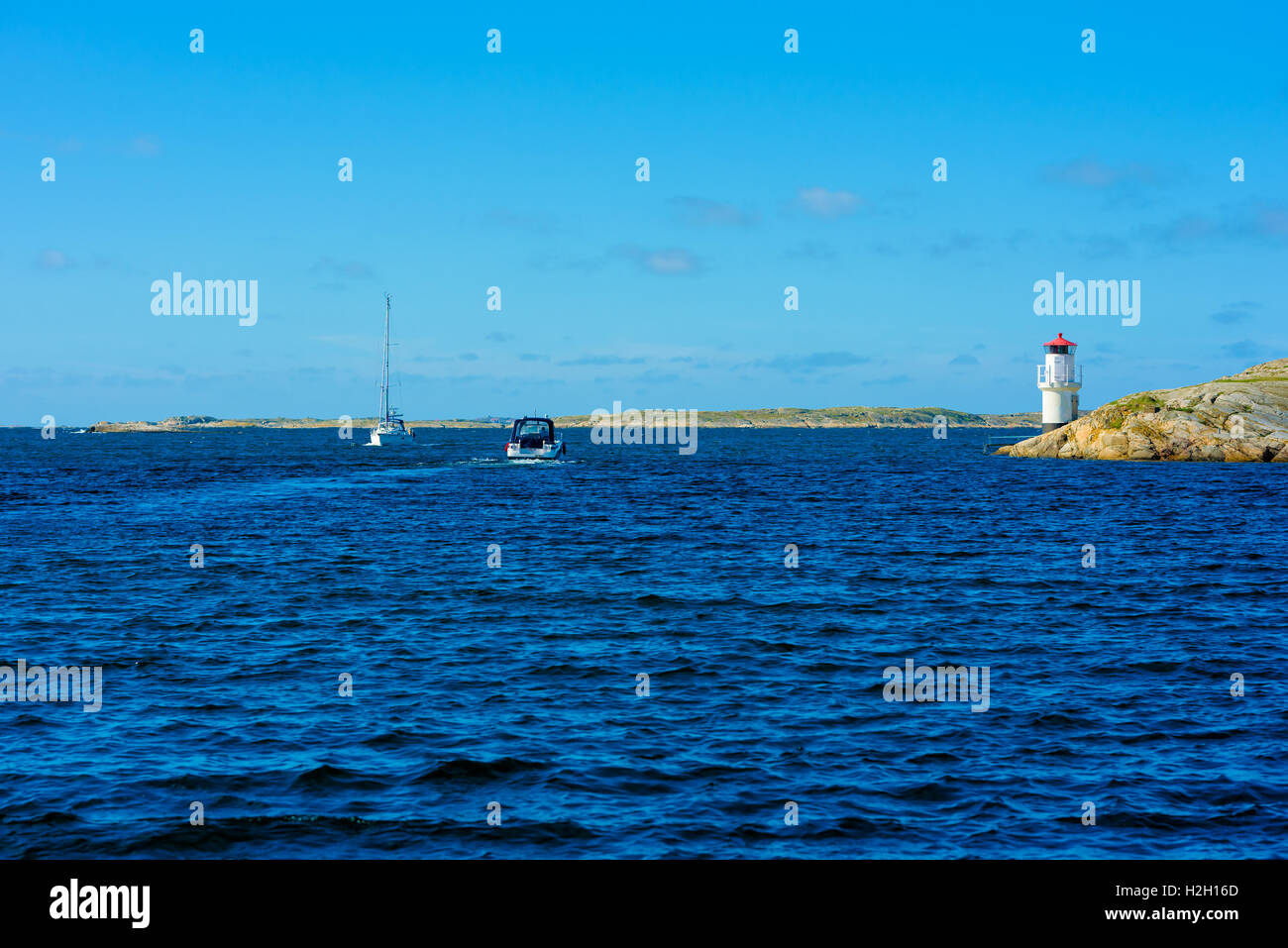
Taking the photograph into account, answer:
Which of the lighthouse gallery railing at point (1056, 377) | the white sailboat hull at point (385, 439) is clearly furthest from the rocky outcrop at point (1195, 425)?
the white sailboat hull at point (385, 439)

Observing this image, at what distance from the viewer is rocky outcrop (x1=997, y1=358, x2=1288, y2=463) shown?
90875 mm

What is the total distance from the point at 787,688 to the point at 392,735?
6.99 metres

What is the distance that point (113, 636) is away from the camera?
23266 mm

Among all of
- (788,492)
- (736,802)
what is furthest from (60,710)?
(788,492)

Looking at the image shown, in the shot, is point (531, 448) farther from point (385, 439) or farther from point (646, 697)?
point (646, 697)

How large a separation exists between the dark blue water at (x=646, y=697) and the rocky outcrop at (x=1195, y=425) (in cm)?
5326

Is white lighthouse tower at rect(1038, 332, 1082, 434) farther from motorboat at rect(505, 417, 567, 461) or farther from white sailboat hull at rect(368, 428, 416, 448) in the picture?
white sailboat hull at rect(368, 428, 416, 448)

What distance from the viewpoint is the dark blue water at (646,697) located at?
12211mm

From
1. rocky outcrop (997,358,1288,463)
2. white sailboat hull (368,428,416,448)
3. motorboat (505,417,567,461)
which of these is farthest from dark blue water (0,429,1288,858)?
white sailboat hull (368,428,416,448)

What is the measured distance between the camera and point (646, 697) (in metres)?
18.1

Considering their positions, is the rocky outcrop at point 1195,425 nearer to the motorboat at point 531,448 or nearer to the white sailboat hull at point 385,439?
the motorboat at point 531,448

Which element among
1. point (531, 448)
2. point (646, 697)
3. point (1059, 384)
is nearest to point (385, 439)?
point (531, 448)

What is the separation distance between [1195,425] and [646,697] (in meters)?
90.6

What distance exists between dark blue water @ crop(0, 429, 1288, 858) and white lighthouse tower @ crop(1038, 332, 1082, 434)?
210 ft
